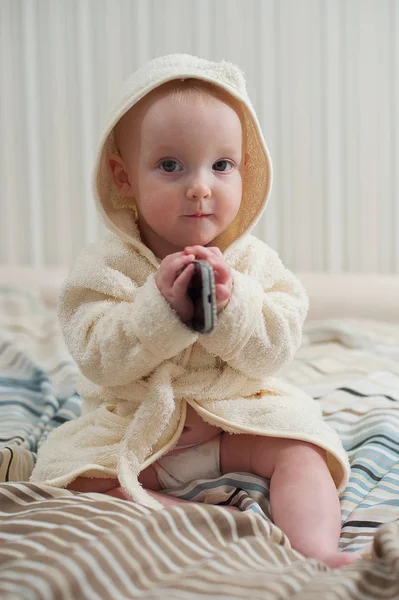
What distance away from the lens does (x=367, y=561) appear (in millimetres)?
823

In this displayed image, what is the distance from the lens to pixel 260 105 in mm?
2820

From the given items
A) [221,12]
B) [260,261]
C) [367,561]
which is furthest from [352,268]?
[367,561]

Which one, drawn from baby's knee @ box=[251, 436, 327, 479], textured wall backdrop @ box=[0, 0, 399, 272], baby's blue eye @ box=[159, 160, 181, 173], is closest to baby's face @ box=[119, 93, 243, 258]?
baby's blue eye @ box=[159, 160, 181, 173]

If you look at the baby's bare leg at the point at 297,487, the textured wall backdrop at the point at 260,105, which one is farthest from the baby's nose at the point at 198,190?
the textured wall backdrop at the point at 260,105

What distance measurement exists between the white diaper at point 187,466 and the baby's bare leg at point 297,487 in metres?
0.01

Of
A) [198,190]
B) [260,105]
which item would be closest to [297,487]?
[198,190]

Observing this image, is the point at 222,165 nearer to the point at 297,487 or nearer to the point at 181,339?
the point at 181,339

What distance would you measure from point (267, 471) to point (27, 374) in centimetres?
82

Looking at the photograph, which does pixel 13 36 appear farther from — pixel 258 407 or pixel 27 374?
pixel 258 407

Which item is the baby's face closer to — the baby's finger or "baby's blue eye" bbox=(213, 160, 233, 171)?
"baby's blue eye" bbox=(213, 160, 233, 171)

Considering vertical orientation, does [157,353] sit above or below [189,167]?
below

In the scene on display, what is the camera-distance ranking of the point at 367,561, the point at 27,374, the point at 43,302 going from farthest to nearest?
the point at 43,302 < the point at 27,374 < the point at 367,561

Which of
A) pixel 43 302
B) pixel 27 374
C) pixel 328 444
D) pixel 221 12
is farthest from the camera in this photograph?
pixel 221 12

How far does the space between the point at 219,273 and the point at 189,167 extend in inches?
6.7
